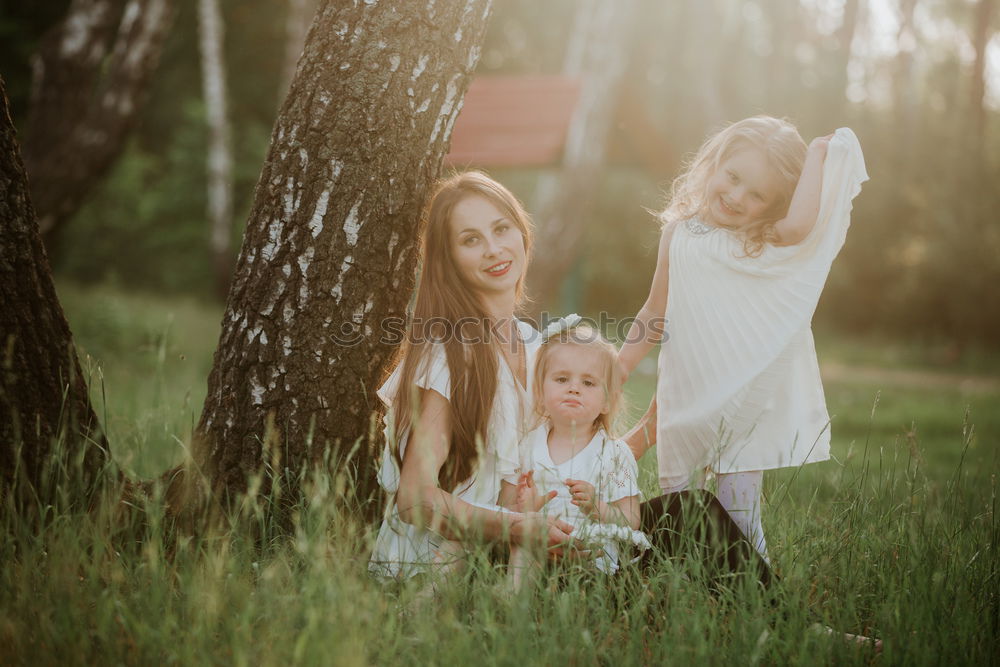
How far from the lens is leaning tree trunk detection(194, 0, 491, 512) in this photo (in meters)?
2.71

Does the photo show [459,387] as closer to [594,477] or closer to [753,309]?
[594,477]

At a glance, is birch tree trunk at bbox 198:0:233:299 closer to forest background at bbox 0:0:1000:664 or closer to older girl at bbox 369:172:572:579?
forest background at bbox 0:0:1000:664

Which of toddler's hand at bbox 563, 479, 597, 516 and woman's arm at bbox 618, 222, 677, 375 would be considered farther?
woman's arm at bbox 618, 222, 677, 375

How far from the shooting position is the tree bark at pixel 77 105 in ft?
20.1

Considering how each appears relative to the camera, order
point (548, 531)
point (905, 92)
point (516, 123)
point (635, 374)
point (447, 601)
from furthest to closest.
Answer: point (905, 92), point (516, 123), point (635, 374), point (548, 531), point (447, 601)

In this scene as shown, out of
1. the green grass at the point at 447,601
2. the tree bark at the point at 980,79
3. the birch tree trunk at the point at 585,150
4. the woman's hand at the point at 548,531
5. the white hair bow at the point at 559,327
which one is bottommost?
the green grass at the point at 447,601

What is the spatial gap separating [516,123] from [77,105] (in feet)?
25.1

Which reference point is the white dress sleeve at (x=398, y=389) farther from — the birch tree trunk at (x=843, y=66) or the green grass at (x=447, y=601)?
the birch tree trunk at (x=843, y=66)

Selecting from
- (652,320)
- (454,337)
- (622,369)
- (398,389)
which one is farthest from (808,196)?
(398,389)

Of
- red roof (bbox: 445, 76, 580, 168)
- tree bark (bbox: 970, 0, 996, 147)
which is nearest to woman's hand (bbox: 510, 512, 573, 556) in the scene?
red roof (bbox: 445, 76, 580, 168)

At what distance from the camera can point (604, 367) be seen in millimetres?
2871

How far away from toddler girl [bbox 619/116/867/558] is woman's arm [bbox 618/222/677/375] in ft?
0.36

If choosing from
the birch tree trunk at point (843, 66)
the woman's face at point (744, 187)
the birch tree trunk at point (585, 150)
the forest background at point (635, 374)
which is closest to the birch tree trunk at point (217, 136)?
the forest background at point (635, 374)

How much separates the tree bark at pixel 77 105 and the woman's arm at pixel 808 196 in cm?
514
